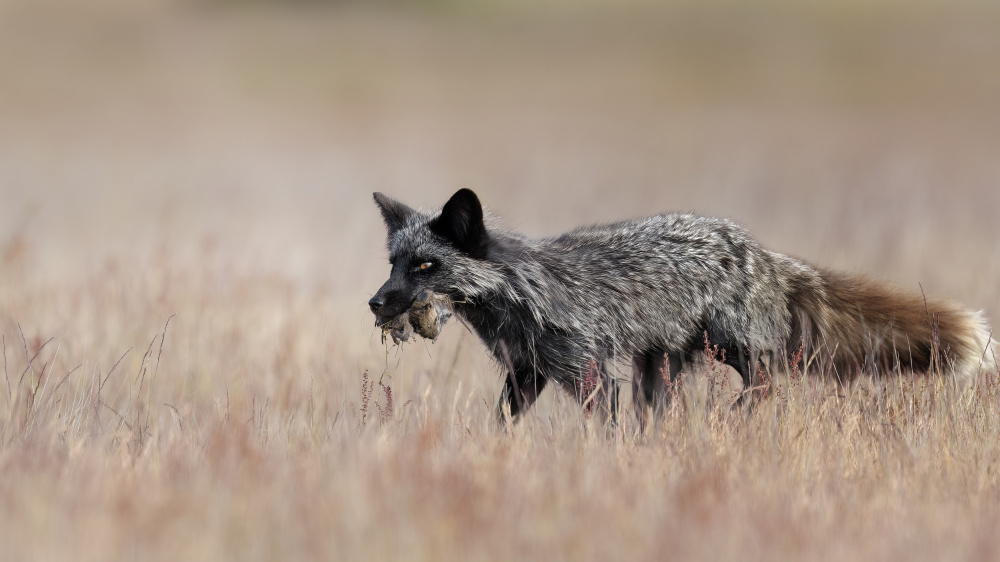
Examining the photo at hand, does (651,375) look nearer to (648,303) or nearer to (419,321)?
(648,303)

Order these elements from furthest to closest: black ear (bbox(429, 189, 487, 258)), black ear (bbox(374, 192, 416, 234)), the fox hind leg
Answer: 1. the fox hind leg
2. black ear (bbox(374, 192, 416, 234))
3. black ear (bbox(429, 189, 487, 258))

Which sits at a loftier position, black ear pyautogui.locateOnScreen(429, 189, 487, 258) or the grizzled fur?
black ear pyautogui.locateOnScreen(429, 189, 487, 258)

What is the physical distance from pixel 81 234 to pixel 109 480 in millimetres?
9846

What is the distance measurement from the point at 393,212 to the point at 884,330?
3.18 meters

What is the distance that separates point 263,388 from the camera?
6.44 metres

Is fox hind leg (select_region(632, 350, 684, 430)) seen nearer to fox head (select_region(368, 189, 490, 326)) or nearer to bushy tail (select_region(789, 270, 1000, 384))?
bushy tail (select_region(789, 270, 1000, 384))

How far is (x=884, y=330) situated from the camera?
18.3 ft

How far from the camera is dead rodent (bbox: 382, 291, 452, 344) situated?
505cm

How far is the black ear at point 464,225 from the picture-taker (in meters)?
5.21

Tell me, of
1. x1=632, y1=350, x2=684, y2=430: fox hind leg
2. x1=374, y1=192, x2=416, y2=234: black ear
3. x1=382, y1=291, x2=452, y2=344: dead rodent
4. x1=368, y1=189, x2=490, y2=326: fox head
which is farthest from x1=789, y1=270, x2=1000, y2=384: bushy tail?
x1=374, y1=192, x2=416, y2=234: black ear

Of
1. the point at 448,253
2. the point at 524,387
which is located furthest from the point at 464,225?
the point at 524,387

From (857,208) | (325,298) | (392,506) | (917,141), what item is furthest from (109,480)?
(917,141)

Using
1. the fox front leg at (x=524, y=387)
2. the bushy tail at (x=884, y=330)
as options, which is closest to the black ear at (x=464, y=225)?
the fox front leg at (x=524, y=387)

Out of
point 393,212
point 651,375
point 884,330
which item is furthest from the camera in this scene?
point 651,375
